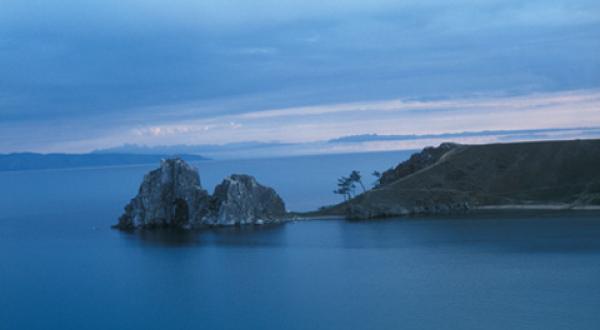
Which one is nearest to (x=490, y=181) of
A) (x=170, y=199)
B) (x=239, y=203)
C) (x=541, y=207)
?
(x=541, y=207)

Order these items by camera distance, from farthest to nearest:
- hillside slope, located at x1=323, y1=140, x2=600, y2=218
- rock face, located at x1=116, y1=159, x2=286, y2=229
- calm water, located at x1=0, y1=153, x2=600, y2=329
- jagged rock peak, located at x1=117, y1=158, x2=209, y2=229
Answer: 1. hillside slope, located at x1=323, y1=140, x2=600, y2=218
2. jagged rock peak, located at x1=117, y1=158, x2=209, y2=229
3. rock face, located at x1=116, y1=159, x2=286, y2=229
4. calm water, located at x1=0, y1=153, x2=600, y2=329

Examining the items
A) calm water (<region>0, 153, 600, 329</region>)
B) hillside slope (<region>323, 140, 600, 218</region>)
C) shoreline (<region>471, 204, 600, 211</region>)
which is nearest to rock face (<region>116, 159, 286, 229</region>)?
calm water (<region>0, 153, 600, 329</region>)

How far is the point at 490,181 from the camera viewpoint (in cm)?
14875

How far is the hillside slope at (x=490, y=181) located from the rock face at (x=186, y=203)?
1989 centimetres

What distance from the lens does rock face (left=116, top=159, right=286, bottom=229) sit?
420ft

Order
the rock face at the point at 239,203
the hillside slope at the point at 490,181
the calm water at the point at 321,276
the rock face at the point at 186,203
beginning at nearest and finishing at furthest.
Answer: the calm water at the point at 321,276
the rock face at the point at 239,203
the rock face at the point at 186,203
the hillside slope at the point at 490,181

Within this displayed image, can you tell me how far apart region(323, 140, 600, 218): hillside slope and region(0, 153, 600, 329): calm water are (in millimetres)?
12483

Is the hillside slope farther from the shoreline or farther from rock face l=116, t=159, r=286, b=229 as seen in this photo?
rock face l=116, t=159, r=286, b=229

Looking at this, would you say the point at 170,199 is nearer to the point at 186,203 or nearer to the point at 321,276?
the point at 186,203

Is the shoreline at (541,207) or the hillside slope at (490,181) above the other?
the hillside slope at (490,181)

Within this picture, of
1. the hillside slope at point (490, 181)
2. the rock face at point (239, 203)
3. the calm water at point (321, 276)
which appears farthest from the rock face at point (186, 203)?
the hillside slope at point (490, 181)

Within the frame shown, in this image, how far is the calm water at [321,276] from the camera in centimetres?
6038

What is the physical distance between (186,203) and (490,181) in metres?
66.4

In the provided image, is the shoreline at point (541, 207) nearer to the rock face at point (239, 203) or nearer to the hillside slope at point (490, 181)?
the hillside slope at point (490, 181)
